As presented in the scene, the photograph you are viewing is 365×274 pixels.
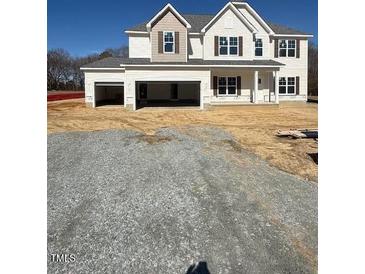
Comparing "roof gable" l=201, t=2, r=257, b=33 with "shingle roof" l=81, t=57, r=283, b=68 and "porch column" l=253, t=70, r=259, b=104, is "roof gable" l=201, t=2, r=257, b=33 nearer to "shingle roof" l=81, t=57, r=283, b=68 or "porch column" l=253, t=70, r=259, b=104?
"shingle roof" l=81, t=57, r=283, b=68

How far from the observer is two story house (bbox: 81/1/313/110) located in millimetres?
21734

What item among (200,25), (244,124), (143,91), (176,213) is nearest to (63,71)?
(143,91)

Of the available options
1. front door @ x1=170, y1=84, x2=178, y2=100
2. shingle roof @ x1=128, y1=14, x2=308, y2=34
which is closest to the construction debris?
shingle roof @ x1=128, y1=14, x2=308, y2=34

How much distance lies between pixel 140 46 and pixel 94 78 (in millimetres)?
4599

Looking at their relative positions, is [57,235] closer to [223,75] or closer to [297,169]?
[297,169]

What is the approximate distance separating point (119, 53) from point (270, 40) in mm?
44167


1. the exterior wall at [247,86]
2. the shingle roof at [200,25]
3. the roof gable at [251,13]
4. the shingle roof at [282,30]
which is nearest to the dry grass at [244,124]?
the exterior wall at [247,86]

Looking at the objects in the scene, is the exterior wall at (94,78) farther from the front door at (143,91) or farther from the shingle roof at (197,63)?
the front door at (143,91)

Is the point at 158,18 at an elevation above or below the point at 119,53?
below

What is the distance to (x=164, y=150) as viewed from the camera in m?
10.5

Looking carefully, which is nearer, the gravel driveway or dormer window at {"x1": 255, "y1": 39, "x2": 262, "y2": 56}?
the gravel driveway

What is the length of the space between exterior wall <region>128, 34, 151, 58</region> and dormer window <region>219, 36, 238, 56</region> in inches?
227
